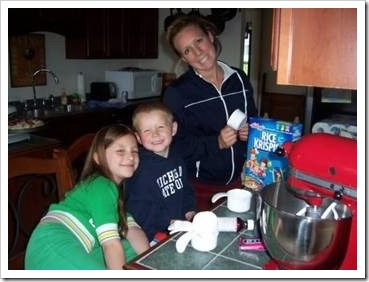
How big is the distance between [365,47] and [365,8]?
0.30ft

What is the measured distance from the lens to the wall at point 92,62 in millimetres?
3305

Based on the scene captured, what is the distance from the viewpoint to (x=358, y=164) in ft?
2.65

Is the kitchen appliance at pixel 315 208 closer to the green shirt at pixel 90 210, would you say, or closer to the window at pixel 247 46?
the green shirt at pixel 90 210

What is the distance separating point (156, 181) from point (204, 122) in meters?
0.39

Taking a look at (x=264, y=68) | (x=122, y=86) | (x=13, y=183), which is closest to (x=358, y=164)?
(x=13, y=183)

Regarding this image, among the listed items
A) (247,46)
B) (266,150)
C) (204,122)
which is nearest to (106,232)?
(266,150)

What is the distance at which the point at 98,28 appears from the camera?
340 centimetres

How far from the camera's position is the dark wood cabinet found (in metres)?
2.85

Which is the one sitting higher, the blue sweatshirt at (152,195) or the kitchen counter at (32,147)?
the kitchen counter at (32,147)

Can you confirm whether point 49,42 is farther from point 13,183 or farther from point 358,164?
point 358,164

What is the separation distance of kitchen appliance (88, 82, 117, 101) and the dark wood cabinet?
26cm

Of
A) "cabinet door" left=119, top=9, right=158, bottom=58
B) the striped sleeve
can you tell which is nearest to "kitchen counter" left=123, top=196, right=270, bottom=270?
the striped sleeve

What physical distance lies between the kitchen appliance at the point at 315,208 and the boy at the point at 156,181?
46 cm

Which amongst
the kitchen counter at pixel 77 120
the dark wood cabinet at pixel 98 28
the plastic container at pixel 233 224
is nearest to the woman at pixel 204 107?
the plastic container at pixel 233 224
